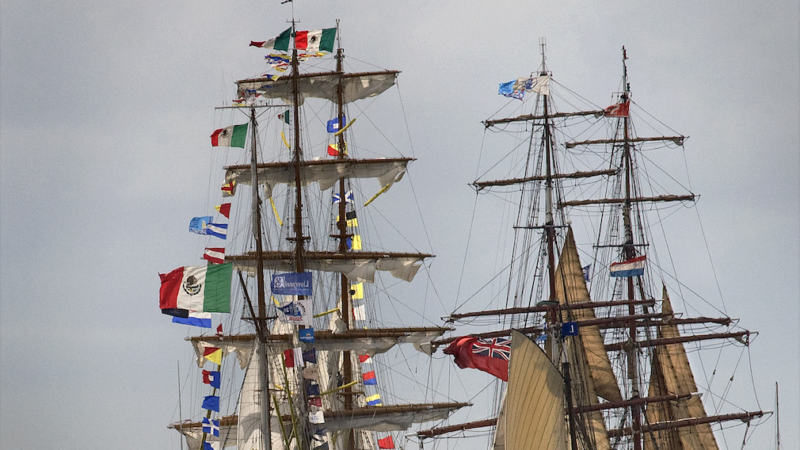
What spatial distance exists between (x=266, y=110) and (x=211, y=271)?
12715mm

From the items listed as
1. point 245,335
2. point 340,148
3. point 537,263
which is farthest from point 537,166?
point 245,335

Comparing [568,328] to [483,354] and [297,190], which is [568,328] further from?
[297,190]

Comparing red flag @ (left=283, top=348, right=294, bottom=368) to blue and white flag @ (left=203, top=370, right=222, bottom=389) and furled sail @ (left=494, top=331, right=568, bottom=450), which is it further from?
furled sail @ (left=494, top=331, right=568, bottom=450)

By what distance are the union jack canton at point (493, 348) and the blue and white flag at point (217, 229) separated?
57.8 ft

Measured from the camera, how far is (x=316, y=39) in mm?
105188

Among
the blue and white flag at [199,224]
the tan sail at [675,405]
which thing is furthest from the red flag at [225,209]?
the tan sail at [675,405]

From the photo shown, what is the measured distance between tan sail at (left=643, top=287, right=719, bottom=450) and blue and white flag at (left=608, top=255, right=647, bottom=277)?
8.27 meters

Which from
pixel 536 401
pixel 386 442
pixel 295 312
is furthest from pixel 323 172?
pixel 386 442

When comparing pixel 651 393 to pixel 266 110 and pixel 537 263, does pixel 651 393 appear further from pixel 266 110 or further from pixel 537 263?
pixel 266 110

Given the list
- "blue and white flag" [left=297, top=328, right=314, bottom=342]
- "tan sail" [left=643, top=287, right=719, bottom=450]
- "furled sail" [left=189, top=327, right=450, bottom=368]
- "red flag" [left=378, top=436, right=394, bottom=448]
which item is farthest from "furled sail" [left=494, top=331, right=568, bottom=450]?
"tan sail" [left=643, top=287, right=719, bottom=450]

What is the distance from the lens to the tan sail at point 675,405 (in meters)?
123

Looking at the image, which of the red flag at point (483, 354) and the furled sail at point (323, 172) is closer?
the red flag at point (483, 354)

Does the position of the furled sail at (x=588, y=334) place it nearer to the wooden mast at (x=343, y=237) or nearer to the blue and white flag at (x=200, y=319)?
the wooden mast at (x=343, y=237)

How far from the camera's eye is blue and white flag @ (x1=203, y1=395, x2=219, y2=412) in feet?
355
